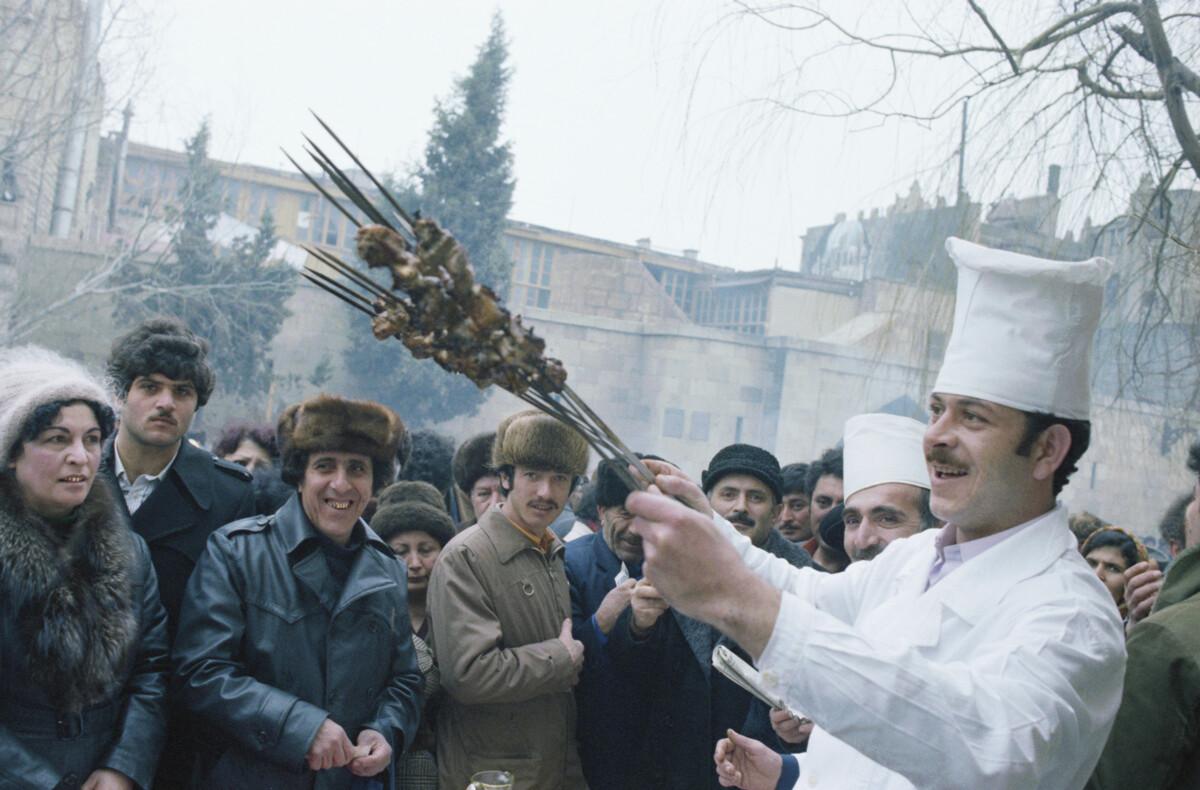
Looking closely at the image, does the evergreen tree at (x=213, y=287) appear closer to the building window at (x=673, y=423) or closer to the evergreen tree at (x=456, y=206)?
the evergreen tree at (x=456, y=206)

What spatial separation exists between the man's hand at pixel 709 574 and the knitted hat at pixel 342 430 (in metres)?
1.96

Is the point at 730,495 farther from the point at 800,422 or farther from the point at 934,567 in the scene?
the point at 800,422

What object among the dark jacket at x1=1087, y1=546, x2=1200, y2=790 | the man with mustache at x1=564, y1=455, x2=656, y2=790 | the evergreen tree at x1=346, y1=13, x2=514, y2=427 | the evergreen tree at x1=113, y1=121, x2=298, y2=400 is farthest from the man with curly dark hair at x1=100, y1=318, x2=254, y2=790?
the evergreen tree at x1=346, y1=13, x2=514, y2=427

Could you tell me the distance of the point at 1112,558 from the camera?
4586mm

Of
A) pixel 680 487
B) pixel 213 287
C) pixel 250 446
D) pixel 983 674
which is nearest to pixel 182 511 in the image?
pixel 250 446

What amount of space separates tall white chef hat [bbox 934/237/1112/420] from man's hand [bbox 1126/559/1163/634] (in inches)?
78.2

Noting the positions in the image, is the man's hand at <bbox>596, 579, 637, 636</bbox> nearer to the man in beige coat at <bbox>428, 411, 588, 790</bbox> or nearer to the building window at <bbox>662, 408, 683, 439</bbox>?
the man in beige coat at <bbox>428, 411, 588, 790</bbox>

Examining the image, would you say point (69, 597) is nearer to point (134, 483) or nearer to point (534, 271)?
point (134, 483)

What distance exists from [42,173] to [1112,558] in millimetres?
22450

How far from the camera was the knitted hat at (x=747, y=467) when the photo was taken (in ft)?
13.5

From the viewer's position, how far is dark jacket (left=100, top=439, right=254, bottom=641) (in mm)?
3379

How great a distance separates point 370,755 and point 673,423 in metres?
27.4

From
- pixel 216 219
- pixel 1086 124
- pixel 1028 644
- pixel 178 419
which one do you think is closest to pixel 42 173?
pixel 216 219

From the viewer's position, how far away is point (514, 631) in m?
3.59
